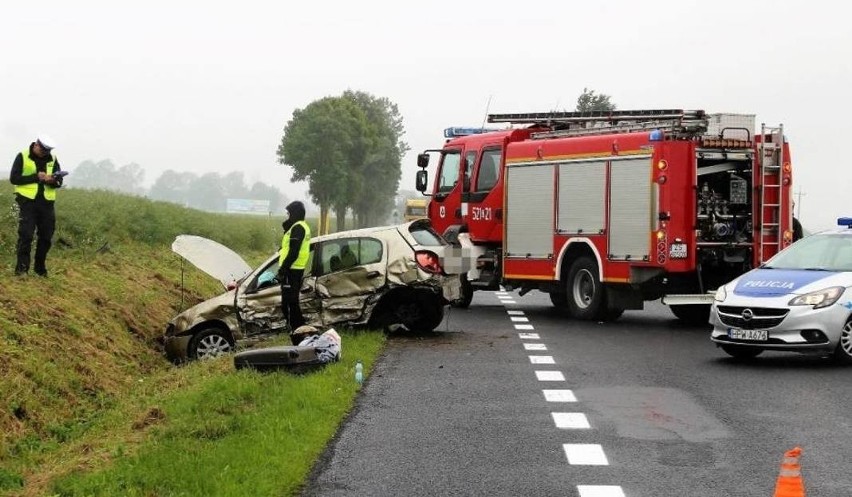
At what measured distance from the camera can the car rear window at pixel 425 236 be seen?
1711 cm

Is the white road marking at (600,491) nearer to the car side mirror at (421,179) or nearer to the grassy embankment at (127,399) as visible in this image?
the grassy embankment at (127,399)

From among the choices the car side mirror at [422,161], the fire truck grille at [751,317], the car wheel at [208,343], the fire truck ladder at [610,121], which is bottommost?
the car wheel at [208,343]

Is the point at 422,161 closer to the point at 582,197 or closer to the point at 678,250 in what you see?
the point at 582,197

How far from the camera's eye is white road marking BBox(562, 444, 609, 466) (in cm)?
859

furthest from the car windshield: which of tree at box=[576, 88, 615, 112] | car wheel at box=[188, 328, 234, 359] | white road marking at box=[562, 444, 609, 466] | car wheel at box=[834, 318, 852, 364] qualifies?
tree at box=[576, 88, 615, 112]

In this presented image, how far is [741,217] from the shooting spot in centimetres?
1911

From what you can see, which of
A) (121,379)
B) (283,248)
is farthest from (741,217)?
(121,379)

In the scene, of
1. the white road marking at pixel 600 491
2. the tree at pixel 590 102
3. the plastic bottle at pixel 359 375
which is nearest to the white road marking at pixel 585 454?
the white road marking at pixel 600 491

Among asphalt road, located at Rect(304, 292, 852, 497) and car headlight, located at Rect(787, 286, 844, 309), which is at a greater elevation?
car headlight, located at Rect(787, 286, 844, 309)

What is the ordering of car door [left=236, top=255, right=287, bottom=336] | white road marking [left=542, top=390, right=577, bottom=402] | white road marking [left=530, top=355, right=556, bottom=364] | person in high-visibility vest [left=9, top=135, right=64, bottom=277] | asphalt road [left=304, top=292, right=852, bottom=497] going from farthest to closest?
person in high-visibility vest [left=9, top=135, right=64, bottom=277] → car door [left=236, top=255, right=287, bottom=336] → white road marking [left=530, top=355, right=556, bottom=364] → white road marking [left=542, top=390, right=577, bottom=402] → asphalt road [left=304, top=292, right=852, bottom=497]

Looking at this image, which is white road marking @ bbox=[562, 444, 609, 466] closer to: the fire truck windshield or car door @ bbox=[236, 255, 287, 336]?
car door @ bbox=[236, 255, 287, 336]

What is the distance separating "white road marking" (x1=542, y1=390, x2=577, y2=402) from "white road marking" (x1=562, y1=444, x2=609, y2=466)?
2321mm

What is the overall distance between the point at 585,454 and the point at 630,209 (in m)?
10.7

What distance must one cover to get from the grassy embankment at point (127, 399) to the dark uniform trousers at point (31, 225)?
0.32 m
